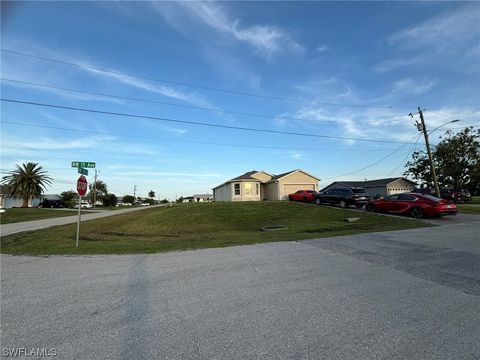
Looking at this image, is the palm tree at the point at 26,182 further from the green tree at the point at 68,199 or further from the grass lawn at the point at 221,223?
the grass lawn at the point at 221,223

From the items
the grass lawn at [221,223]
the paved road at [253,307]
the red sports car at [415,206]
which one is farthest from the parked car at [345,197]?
the paved road at [253,307]

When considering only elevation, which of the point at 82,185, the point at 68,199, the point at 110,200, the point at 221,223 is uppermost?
the point at 68,199

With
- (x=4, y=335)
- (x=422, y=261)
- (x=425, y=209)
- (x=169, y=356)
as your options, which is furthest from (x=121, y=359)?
(x=425, y=209)

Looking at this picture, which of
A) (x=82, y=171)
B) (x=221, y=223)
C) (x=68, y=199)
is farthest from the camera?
(x=68, y=199)

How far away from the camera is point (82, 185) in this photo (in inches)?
467

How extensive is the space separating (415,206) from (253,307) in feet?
60.2

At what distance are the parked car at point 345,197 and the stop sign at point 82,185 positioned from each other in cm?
2063

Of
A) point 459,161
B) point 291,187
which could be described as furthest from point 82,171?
point 459,161

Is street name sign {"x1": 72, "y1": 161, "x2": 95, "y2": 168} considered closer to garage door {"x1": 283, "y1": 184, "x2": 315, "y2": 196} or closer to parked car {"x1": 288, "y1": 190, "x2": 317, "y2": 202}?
parked car {"x1": 288, "y1": 190, "x2": 317, "y2": 202}

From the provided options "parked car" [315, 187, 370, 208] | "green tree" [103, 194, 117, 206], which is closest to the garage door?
"parked car" [315, 187, 370, 208]

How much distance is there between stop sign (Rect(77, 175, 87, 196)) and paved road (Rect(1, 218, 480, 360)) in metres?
Answer: 4.28

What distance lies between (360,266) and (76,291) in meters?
5.76

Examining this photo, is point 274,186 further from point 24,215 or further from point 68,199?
point 68,199

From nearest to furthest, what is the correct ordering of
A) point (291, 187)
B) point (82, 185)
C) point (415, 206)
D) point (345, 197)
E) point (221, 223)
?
1. point (82, 185)
2. point (415, 206)
3. point (221, 223)
4. point (345, 197)
5. point (291, 187)
